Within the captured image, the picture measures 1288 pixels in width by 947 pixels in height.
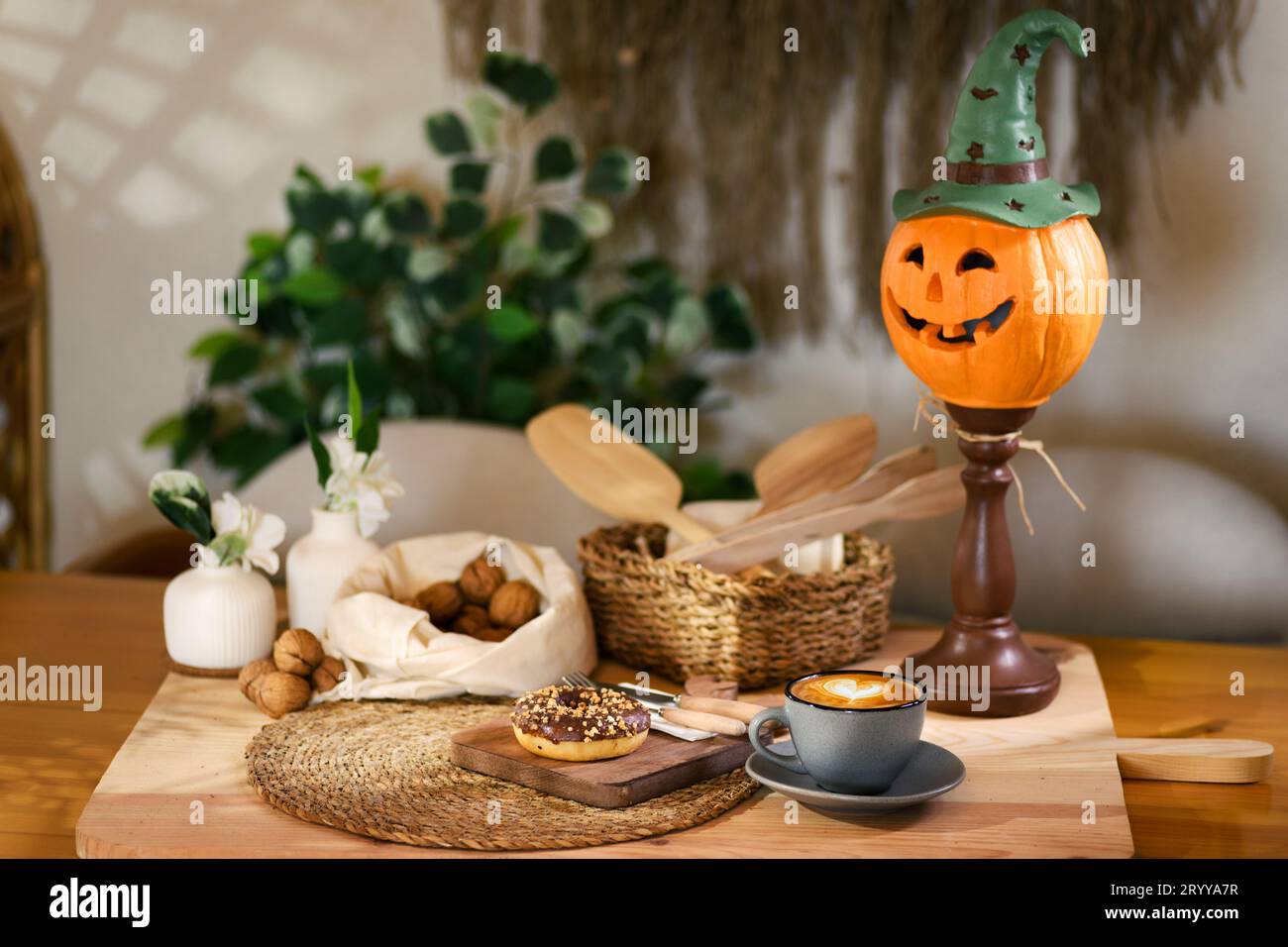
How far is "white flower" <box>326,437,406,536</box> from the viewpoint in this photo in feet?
4.53

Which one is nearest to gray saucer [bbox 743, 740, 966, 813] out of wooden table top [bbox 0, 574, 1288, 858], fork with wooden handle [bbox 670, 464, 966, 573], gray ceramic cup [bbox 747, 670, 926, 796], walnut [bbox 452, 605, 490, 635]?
gray ceramic cup [bbox 747, 670, 926, 796]

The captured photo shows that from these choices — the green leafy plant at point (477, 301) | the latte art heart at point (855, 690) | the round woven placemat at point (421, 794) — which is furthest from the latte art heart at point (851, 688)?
the green leafy plant at point (477, 301)

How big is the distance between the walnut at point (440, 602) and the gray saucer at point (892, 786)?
39cm

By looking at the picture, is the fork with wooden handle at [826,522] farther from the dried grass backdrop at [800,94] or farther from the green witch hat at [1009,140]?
the dried grass backdrop at [800,94]

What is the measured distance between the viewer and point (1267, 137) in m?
1.85

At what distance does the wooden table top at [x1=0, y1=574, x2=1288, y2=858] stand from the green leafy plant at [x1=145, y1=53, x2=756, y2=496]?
578 millimetres

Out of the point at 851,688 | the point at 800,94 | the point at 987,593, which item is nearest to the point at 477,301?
the point at 800,94

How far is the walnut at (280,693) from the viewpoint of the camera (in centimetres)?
126

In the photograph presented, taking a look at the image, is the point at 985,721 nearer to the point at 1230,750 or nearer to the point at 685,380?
the point at 1230,750

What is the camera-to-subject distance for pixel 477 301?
2176 mm

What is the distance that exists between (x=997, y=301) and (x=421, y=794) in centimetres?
60

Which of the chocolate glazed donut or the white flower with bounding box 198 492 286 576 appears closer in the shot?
the chocolate glazed donut

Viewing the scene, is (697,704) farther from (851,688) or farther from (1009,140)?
(1009,140)

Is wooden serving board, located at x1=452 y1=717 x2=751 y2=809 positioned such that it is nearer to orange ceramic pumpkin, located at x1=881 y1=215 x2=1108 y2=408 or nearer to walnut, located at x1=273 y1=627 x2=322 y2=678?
walnut, located at x1=273 y1=627 x2=322 y2=678
